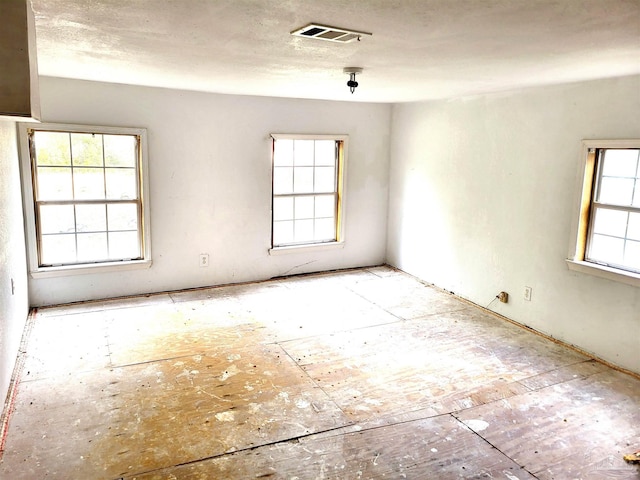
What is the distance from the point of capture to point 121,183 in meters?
5.08

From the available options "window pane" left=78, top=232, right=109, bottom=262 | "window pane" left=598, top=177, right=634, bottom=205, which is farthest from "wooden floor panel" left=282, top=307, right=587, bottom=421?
"window pane" left=78, top=232, right=109, bottom=262

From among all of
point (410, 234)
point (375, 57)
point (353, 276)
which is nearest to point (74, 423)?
point (375, 57)

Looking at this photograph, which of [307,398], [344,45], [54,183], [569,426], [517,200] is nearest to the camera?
[344,45]

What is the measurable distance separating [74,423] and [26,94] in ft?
6.63

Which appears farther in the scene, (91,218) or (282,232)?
(282,232)

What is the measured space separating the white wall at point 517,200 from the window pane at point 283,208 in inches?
60.1

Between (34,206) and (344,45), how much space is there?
3.60 metres

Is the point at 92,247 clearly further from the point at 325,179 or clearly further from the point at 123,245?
the point at 325,179

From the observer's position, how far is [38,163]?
4.68 m

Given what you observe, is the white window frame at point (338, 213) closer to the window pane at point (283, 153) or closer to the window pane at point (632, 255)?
the window pane at point (283, 153)

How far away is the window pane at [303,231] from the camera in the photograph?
6.25 m

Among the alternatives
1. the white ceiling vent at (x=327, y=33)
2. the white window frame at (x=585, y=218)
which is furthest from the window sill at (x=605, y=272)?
the white ceiling vent at (x=327, y=33)

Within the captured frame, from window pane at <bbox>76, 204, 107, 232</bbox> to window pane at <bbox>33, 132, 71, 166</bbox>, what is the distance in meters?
0.48

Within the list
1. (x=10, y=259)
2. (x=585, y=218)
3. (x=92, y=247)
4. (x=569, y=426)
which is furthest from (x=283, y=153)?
Answer: (x=569, y=426)
